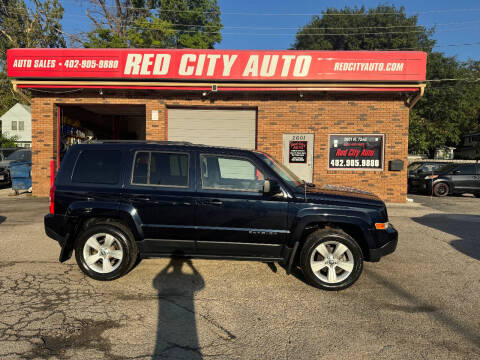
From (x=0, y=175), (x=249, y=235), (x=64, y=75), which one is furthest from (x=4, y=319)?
(x=0, y=175)

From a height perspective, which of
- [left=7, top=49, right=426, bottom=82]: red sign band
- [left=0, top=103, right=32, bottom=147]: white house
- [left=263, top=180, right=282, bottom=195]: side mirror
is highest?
[left=0, top=103, right=32, bottom=147]: white house

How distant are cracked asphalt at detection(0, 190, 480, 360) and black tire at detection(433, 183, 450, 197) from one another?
10.5 metres

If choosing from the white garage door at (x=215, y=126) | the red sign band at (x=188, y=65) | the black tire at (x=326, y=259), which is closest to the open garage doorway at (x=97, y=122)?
the red sign band at (x=188, y=65)

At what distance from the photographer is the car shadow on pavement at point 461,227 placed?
20.6 feet

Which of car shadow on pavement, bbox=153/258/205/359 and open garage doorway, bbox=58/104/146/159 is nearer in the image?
car shadow on pavement, bbox=153/258/205/359

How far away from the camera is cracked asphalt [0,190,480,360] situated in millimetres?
2852

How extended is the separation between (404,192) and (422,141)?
22.8 meters

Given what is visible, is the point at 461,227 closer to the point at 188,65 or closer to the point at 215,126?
the point at 215,126

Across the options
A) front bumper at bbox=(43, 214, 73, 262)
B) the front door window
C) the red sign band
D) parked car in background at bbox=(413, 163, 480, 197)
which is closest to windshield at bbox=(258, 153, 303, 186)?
the front door window

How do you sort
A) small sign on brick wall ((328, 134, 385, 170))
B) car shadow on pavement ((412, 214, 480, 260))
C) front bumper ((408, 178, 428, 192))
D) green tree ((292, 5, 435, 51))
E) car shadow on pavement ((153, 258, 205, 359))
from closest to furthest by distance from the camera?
car shadow on pavement ((153, 258, 205, 359)) → car shadow on pavement ((412, 214, 480, 260)) → small sign on brick wall ((328, 134, 385, 170)) → front bumper ((408, 178, 428, 192)) → green tree ((292, 5, 435, 51))

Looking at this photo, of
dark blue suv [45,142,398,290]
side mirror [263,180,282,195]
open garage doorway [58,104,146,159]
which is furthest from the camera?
open garage doorway [58,104,146,159]

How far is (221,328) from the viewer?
3201mm

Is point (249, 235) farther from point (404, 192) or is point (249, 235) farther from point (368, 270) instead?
point (404, 192)

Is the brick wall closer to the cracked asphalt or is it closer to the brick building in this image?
the brick building
